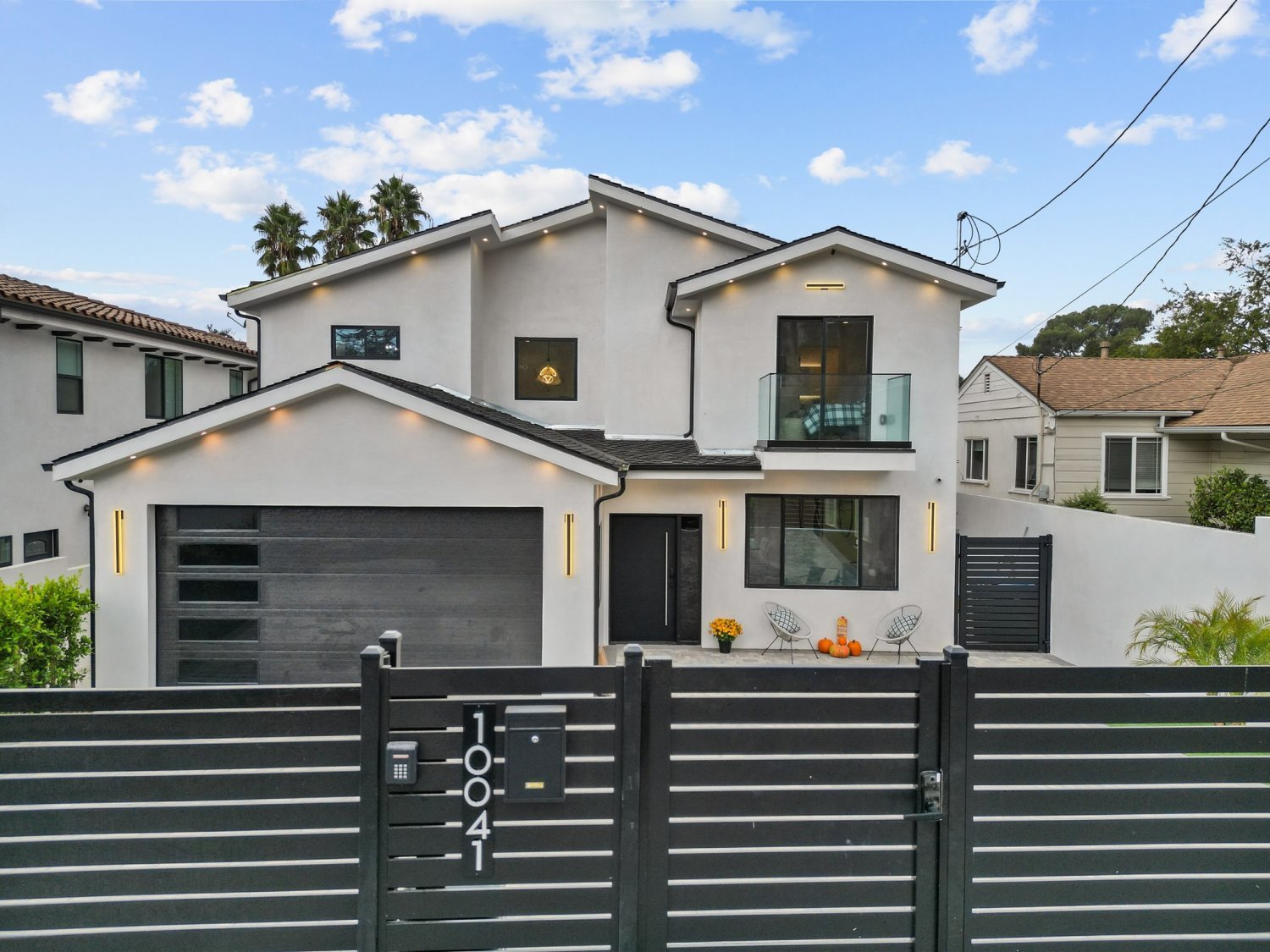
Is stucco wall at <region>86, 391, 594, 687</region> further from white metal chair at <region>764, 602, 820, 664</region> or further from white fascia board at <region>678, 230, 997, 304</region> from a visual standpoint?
white fascia board at <region>678, 230, 997, 304</region>

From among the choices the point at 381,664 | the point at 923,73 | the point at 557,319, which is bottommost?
the point at 381,664

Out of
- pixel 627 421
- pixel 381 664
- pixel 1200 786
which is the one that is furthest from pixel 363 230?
pixel 1200 786

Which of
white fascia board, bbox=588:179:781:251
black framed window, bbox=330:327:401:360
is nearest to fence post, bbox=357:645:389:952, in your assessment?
black framed window, bbox=330:327:401:360

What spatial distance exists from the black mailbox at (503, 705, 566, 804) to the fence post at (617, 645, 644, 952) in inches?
10.5

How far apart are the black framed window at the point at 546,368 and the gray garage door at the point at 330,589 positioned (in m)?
4.82

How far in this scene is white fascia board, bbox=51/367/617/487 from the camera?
7430 millimetres

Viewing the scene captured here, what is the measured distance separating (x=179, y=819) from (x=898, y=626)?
9482 mm

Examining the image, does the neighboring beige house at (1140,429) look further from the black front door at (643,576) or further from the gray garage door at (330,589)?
the gray garage door at (330,589)

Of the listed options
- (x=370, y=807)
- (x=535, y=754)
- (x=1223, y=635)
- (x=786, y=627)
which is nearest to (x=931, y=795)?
(x=535, y=754)

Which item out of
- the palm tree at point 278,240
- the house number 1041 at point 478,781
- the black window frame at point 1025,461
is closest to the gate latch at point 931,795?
the house number 1041 at point 478,781

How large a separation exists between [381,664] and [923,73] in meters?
15.4

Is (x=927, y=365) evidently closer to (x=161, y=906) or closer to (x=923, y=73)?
(x=923, y=73)

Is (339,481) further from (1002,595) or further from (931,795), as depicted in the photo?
(1002,595)

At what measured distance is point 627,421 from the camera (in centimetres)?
1174
